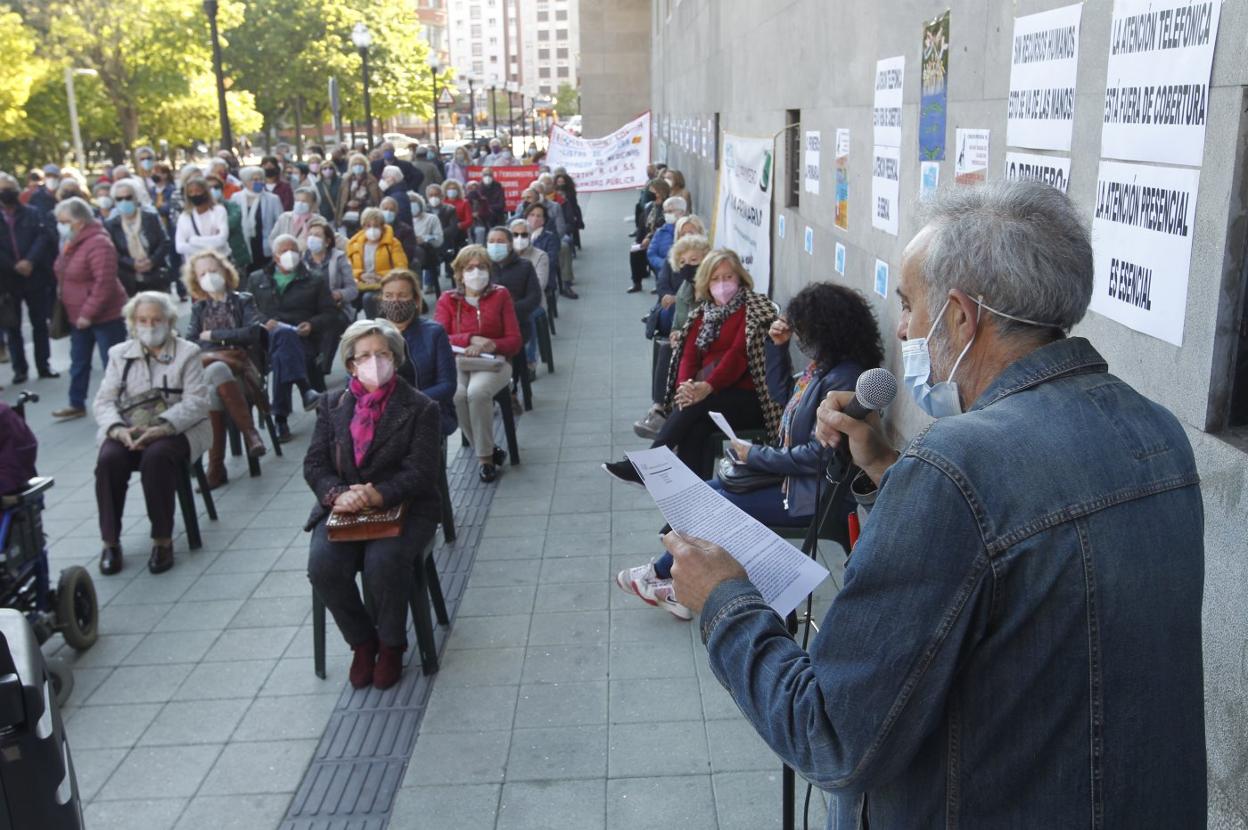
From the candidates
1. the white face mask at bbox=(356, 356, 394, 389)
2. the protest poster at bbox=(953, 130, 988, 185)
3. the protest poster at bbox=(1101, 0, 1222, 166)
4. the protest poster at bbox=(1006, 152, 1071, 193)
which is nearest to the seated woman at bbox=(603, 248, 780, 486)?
the white face mask at bbox=(356, 356, 394, 389)

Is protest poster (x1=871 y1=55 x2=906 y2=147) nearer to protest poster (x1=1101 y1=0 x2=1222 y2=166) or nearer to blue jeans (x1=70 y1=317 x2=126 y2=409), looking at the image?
protest poster (x1=1101 y1=0 x2=1222 y2=166)

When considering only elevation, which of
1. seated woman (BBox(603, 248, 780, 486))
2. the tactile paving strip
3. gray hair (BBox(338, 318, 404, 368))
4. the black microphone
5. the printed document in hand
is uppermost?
the black microphone

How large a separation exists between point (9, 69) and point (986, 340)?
35001mm

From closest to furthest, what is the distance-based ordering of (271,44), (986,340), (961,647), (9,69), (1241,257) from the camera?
(961,647), (986,340), (1241,257), (9,69), (271,44)

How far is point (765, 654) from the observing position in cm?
170

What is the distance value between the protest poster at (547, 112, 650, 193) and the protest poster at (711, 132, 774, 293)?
15.9 feet

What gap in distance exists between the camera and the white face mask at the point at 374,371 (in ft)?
17.2

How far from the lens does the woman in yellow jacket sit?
39.0 feet

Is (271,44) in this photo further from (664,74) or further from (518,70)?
(518,70)

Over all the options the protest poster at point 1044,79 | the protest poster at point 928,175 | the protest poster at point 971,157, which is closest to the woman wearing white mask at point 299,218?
the protest poster at point 928,175

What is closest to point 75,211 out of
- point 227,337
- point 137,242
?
point 137,242

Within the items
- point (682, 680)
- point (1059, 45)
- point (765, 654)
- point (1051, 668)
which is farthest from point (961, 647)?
point (682, 680)

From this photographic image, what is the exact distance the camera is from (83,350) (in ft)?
33.5

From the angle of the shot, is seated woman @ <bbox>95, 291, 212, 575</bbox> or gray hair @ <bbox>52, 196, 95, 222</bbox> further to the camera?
gray hair @ <bbox>52, 196, 95, 222</bbox>
